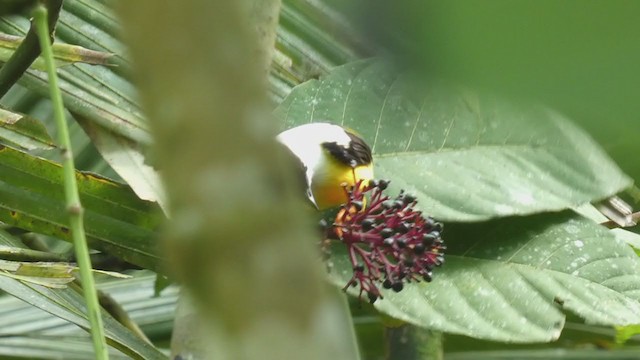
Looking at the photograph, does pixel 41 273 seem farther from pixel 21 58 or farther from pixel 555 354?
pixel 555 354

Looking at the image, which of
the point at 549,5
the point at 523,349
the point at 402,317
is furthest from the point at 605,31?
the point at 523,349

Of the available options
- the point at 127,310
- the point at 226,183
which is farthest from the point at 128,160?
the point at 226,183

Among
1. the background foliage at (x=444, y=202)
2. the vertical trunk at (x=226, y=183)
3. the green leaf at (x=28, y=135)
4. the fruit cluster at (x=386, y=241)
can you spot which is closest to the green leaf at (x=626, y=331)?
the background foliage at (x=444, y=202)

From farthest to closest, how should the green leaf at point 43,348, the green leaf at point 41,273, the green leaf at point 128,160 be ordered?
1. the green leaf at point 43,348
2. the green leaf at point 128,160
3. the green leaf at point 41,273

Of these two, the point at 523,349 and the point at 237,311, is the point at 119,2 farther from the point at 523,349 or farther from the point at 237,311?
the point at 523,349

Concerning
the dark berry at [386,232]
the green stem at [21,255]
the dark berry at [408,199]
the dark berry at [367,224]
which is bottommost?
the dark berry at [386,232]

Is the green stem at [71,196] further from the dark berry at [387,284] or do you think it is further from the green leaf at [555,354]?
the green leaf at [555,354]

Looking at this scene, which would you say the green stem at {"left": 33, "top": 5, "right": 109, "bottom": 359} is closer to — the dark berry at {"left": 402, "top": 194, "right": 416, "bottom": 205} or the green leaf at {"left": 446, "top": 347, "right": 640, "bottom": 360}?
the dark berry at {"left": 402, "top": 194, "right": 416, "bottom": 205}
